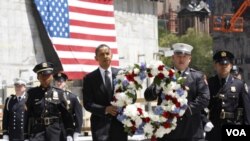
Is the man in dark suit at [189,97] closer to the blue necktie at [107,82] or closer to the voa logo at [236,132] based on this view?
the blue necktie at [107,82]

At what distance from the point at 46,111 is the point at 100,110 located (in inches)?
36.4

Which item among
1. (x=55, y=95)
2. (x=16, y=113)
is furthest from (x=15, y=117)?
(x=55, y=95)

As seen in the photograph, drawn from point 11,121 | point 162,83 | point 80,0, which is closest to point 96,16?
point 80,0

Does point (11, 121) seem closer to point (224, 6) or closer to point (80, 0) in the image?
point (80, 0)

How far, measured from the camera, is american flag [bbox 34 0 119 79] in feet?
70.6

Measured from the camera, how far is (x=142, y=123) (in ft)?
21.4

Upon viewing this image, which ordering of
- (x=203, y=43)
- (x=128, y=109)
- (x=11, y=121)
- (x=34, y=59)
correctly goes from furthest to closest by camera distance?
(x=203, y=43) → (x=34, y=59) → (x=11, y=121) → (x=128, y=109)

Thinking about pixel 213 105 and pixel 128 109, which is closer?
pixel 128 109

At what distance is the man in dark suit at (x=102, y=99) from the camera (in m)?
6.87

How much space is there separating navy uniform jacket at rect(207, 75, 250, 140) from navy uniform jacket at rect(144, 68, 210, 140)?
1.08 metres

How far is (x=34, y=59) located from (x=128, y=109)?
15867 mm

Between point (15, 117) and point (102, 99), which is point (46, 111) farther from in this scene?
point (15, 117)

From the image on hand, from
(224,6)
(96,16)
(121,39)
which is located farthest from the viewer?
(224,6)

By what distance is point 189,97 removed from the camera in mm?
6949
